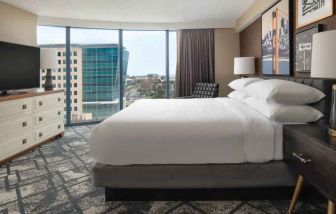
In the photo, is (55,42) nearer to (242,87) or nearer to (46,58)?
(46,58)

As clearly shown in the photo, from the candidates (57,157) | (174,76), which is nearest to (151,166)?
(57,157)

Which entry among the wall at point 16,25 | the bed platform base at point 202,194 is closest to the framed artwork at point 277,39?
the bed platform base at point 202,194

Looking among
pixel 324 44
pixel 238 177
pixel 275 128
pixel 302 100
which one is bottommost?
pixel 238 177

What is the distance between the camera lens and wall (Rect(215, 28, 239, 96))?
5852 millimetres

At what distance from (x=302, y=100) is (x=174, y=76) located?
4.19 m

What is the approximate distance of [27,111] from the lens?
362 cm

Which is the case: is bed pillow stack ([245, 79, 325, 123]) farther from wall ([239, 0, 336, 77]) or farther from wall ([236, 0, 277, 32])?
wall ([239, 0, 336, 77])

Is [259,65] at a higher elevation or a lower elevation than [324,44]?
higher

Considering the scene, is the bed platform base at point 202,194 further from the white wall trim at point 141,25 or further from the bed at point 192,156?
the white wall trim at point 141,25

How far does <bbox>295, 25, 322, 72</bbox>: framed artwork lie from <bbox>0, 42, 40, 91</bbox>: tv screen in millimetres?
3733

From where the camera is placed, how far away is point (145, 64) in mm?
6180

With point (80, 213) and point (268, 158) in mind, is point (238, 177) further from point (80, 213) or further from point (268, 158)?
point (80, 213)

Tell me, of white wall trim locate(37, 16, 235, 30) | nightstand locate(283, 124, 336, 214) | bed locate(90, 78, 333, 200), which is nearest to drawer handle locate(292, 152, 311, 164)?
nightstand locate(283, 124, 336, 214)

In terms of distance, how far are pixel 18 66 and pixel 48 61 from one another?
2.24 ft
